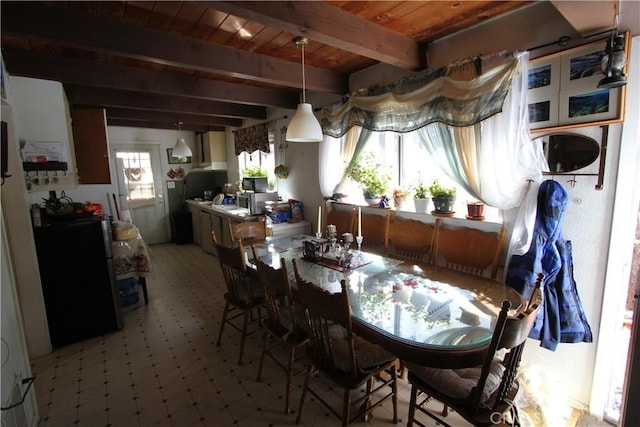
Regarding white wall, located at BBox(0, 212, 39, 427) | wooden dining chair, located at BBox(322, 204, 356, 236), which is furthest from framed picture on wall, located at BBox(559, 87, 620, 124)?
white wall, located at BBox(0, 212, 39, 427)

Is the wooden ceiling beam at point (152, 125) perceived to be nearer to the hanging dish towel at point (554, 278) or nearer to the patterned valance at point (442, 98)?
the patterned valance at point (442, 98)

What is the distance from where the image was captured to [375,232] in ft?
9.58

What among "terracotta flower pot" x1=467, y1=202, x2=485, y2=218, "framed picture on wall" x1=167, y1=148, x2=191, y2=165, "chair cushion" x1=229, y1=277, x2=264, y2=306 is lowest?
"chair cushion" x1=229, y1=277, x2=264, y2=306

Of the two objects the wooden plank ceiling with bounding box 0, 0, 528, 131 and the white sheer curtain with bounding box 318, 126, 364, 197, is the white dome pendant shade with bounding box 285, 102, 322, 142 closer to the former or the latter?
the wooden plank ceiling with bounding box 0, 0, 528, 131

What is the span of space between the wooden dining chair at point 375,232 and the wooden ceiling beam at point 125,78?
192cm

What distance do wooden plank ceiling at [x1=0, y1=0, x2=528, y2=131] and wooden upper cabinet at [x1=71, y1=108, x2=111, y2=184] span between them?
0.34m

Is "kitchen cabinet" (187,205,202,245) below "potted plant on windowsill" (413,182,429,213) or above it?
below

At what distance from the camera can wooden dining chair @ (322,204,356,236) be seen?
10.4 feet

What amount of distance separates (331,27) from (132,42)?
4.39ft

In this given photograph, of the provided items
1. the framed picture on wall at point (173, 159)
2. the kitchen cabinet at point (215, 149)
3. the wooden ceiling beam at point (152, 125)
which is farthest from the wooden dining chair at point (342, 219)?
the framed picture on wall at point (173, 159)

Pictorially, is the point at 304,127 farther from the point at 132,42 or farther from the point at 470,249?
the point at 470,249

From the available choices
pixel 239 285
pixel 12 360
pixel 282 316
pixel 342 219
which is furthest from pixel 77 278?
pixel 342 219

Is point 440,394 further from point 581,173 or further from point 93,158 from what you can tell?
point 93,158

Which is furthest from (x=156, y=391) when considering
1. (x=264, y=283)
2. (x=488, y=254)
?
(x=488, y=254)
